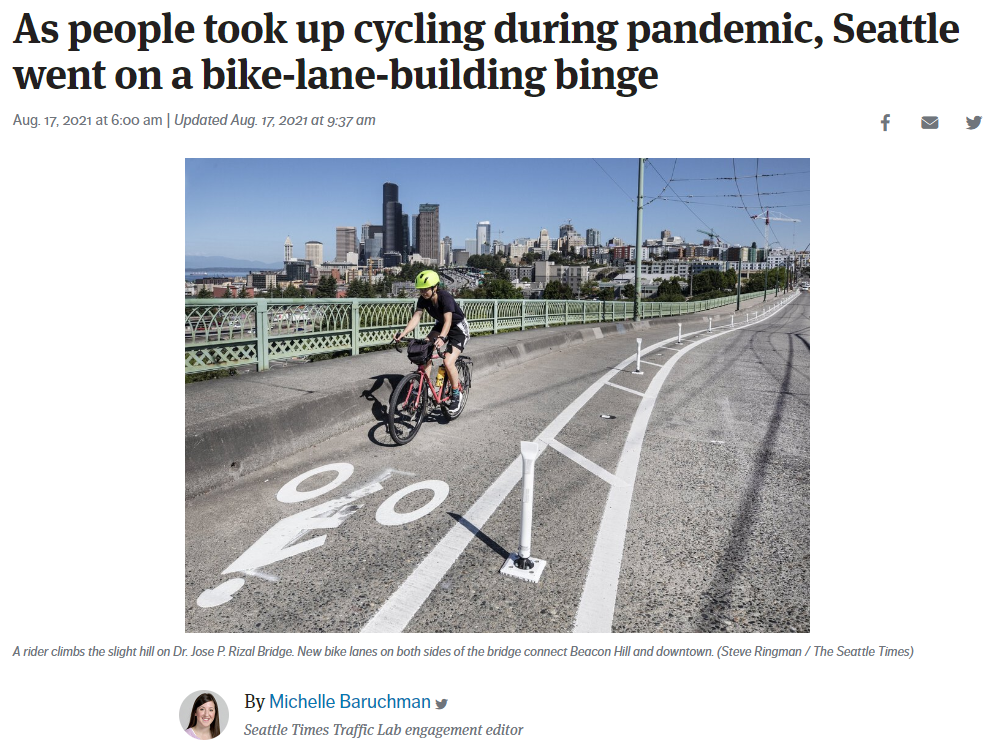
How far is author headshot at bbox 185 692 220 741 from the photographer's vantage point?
2.47 meters

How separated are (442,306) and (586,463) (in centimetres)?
264

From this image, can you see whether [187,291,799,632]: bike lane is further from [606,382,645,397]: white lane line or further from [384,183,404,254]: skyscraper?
[384,183,404,254]: skyscraper

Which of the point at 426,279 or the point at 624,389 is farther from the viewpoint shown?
the point at 624,389

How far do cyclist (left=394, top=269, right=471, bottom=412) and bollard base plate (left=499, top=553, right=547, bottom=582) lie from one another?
340 centimetres

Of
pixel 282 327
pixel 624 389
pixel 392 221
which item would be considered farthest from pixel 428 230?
pixel 282 327

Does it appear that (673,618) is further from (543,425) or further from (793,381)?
(793,381)

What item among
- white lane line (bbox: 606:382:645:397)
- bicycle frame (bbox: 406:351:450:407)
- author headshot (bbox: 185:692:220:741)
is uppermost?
bicycle frame (bbox: 406:351:450:407)

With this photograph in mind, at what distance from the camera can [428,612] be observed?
2980 millimetres

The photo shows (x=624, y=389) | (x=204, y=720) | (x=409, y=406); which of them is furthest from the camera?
(x=624, y=389)

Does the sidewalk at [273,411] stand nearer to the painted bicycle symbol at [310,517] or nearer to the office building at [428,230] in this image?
the painted bicycle symbol at [310,517]

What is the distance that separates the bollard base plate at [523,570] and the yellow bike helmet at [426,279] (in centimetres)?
385

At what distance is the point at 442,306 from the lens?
22.5ft

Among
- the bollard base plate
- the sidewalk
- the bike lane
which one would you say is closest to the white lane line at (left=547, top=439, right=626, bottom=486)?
the bike lane

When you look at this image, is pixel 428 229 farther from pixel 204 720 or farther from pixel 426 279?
pixel 204 720
